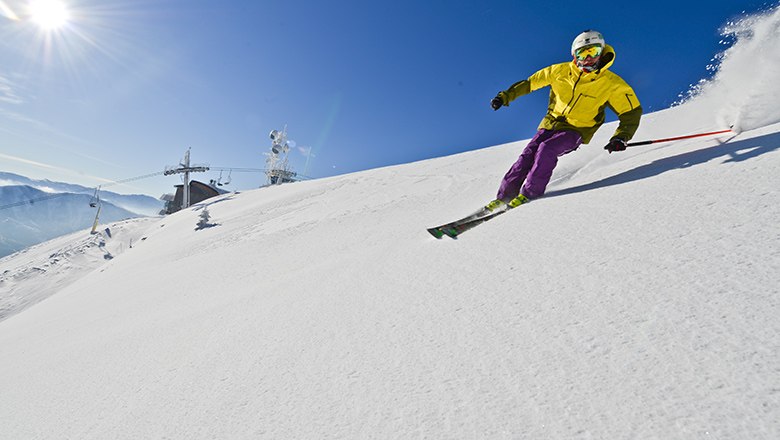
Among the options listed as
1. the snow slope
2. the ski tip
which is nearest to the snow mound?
the snow slope

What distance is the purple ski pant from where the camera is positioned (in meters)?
3.02

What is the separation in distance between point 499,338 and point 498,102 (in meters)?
3.19

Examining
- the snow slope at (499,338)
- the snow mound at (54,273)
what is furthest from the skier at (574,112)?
the snow mound at (54,273)

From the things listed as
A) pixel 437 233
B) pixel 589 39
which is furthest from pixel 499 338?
pixel 589 39

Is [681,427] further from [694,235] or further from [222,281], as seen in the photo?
[222,281]

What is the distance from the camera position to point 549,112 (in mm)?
3582

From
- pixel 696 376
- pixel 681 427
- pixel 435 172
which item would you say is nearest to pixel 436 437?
pixel 681 427

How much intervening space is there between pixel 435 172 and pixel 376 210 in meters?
2.54

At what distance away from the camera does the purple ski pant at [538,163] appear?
302 cm

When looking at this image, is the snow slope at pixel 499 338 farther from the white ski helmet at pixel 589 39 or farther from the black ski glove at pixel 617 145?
the white ski helmet at pixel 589 39

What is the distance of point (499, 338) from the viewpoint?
117 cm

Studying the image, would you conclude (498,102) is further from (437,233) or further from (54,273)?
(54,273)

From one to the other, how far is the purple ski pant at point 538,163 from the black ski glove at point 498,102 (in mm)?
548

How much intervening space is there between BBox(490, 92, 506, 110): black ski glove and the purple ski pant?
0.55 m
